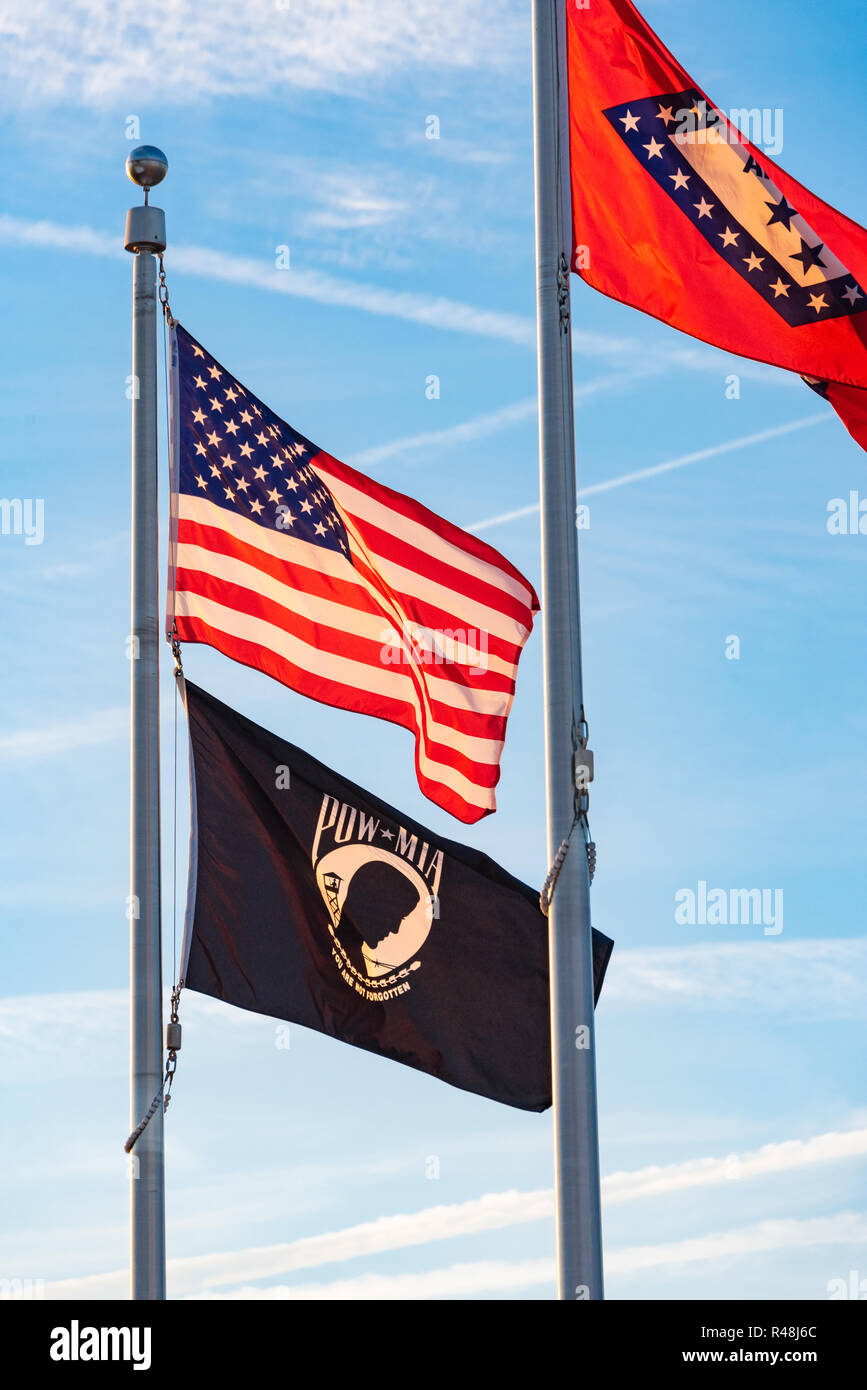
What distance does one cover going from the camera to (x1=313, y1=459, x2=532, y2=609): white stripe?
54.5ft

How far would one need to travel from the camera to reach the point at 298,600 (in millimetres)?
17062

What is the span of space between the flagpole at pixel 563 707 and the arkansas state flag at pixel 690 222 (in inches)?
10.9

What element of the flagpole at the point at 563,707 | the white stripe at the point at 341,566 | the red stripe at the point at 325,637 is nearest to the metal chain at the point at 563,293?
the flagpole at the point at 563,707

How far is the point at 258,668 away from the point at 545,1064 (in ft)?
12.1

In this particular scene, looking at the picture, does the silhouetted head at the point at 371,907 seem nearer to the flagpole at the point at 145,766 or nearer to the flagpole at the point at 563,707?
the flagpole at the point at 145,766

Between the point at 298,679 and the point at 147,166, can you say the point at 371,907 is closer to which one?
the point at 298,679

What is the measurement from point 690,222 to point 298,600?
4505mm

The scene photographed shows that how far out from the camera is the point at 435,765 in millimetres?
16344

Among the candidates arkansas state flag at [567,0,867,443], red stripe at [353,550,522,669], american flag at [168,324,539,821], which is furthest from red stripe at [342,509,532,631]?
arkansas state flag at [567,0,867,443]

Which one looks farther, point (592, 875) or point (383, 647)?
point (383, 647)

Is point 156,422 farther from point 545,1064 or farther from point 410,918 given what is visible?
point 545,1064

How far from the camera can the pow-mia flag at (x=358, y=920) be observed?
16.0 meters

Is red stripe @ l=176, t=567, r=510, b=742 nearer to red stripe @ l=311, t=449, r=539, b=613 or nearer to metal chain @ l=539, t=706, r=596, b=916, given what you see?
red stripe @ l=311, t=449, r=539, b=613
